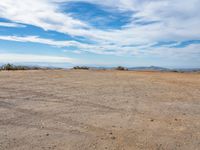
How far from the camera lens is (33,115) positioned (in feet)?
26.6

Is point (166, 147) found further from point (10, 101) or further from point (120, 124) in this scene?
point (10, 101)

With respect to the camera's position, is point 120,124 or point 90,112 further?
point 90,112

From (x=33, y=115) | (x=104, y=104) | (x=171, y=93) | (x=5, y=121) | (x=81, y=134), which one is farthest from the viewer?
(x=171, y=93)

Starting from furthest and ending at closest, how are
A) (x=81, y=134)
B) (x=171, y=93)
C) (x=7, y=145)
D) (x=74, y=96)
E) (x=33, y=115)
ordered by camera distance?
(x=171, y=93) < (x=74, y=96) < (x=33, y=115) < (x=81, y=134) < (x=7, y=145)

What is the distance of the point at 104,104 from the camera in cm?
998

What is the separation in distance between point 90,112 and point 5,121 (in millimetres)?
2404

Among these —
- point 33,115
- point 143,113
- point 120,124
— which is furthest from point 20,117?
point 143,113

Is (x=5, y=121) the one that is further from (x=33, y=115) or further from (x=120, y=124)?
(x=120, y=124)

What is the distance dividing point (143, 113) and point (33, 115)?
3.10 meters

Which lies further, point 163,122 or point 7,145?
point 163,122

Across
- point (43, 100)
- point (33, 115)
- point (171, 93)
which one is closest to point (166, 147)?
point (33, 115)

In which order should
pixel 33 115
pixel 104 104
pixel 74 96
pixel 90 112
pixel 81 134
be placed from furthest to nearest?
pixel 74 96, pixel 104 104, pixel 90 112, pixel 33 115, pixel 81 134

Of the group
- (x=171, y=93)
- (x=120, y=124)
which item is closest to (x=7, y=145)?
(x=120, y=124)

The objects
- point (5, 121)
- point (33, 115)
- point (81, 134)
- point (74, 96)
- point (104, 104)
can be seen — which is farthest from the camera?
point (74, 96)
